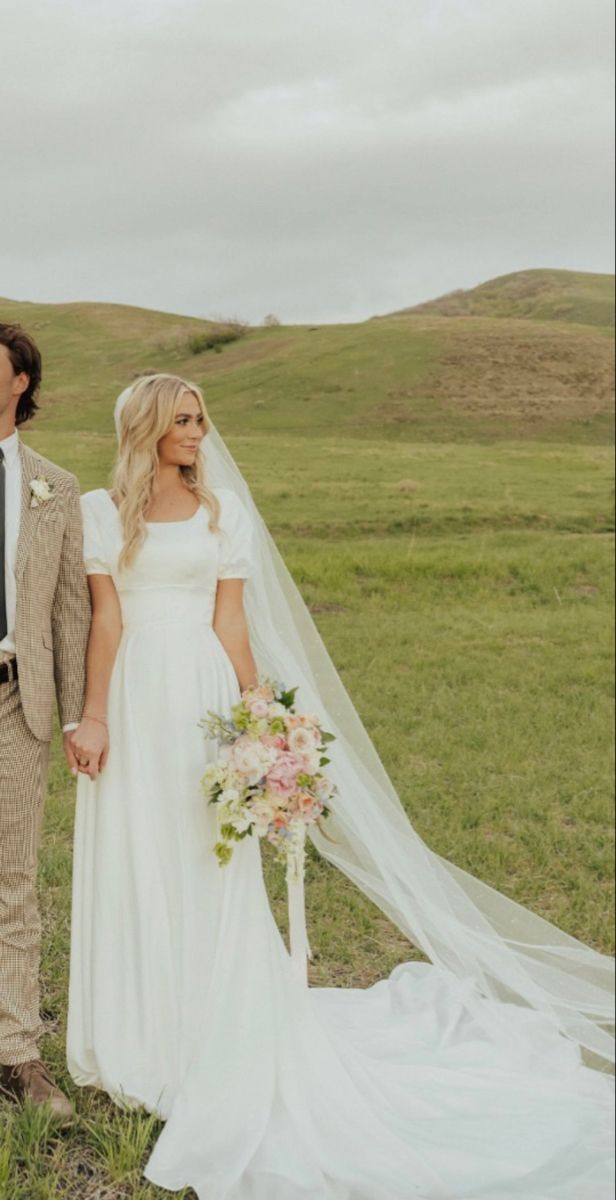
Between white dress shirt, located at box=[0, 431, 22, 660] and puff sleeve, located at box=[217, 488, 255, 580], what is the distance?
0.74 meters

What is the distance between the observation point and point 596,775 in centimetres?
909

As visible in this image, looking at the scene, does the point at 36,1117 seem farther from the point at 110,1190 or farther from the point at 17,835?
the point at 17,835

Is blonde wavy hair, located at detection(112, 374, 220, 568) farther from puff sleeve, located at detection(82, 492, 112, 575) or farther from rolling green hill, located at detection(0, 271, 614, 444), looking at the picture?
rolling green hill, located at detection(0, 271, 614, 444)

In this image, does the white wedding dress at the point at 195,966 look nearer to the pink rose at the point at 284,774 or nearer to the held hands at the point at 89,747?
the held hands at the point at 89,747

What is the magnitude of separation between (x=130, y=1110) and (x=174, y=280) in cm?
490

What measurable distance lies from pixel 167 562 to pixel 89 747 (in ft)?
2.33

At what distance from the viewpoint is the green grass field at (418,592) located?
6.11 metres

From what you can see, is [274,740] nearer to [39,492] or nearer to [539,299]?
[39,492]

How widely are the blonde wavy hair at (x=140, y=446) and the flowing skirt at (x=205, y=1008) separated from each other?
1.21ft

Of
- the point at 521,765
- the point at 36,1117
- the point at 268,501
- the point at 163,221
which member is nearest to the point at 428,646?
the point at 521,765

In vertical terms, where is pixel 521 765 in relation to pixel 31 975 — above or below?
below

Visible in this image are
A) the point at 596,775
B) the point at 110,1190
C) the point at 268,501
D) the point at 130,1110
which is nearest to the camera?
the point at 110,1190

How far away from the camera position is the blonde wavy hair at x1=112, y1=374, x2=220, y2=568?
13.8 ft

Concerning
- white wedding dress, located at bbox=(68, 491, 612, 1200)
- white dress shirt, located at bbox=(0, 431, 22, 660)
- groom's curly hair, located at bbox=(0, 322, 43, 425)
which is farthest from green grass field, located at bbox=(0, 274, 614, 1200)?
white dress shirt, located at bbox=(0, 431, 22, 660)
